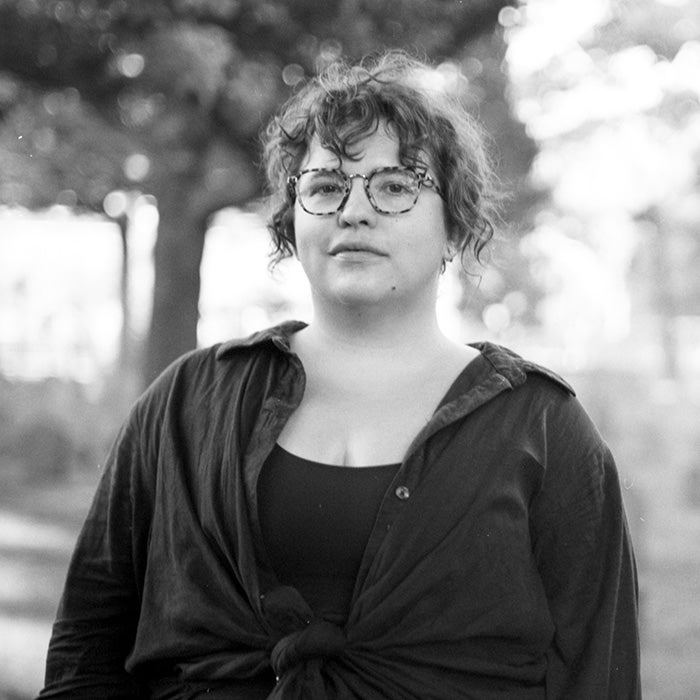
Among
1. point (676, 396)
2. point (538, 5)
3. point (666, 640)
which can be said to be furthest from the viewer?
point (676, 396)

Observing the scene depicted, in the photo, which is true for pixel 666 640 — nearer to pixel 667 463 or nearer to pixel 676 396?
pixel 667 463

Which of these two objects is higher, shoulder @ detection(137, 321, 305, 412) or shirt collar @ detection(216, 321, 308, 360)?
shirt collar @ detection(216, 321, 308, 360)

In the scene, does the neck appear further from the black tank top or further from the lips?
the black tank top

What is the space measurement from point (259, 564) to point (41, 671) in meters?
3.64

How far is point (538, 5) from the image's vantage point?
6.50 m

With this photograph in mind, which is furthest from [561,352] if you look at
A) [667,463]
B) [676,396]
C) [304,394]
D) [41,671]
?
[304,394]

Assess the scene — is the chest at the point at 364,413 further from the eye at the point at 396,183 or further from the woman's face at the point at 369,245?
the eye at the point at 396,183

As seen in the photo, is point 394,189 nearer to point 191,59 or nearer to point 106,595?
point 106,595

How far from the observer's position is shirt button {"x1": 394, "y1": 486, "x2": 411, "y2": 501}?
5.92ft

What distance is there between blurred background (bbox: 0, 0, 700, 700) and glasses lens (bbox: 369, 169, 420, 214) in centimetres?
46

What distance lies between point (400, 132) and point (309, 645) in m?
0.90

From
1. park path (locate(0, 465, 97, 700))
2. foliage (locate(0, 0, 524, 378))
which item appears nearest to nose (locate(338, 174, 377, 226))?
foliage (locate(0, 0, 524, 378))

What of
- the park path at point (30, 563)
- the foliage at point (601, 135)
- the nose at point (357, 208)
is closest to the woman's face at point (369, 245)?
the nose at point (357, 208)

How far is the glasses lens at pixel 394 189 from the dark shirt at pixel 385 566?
31 cm
